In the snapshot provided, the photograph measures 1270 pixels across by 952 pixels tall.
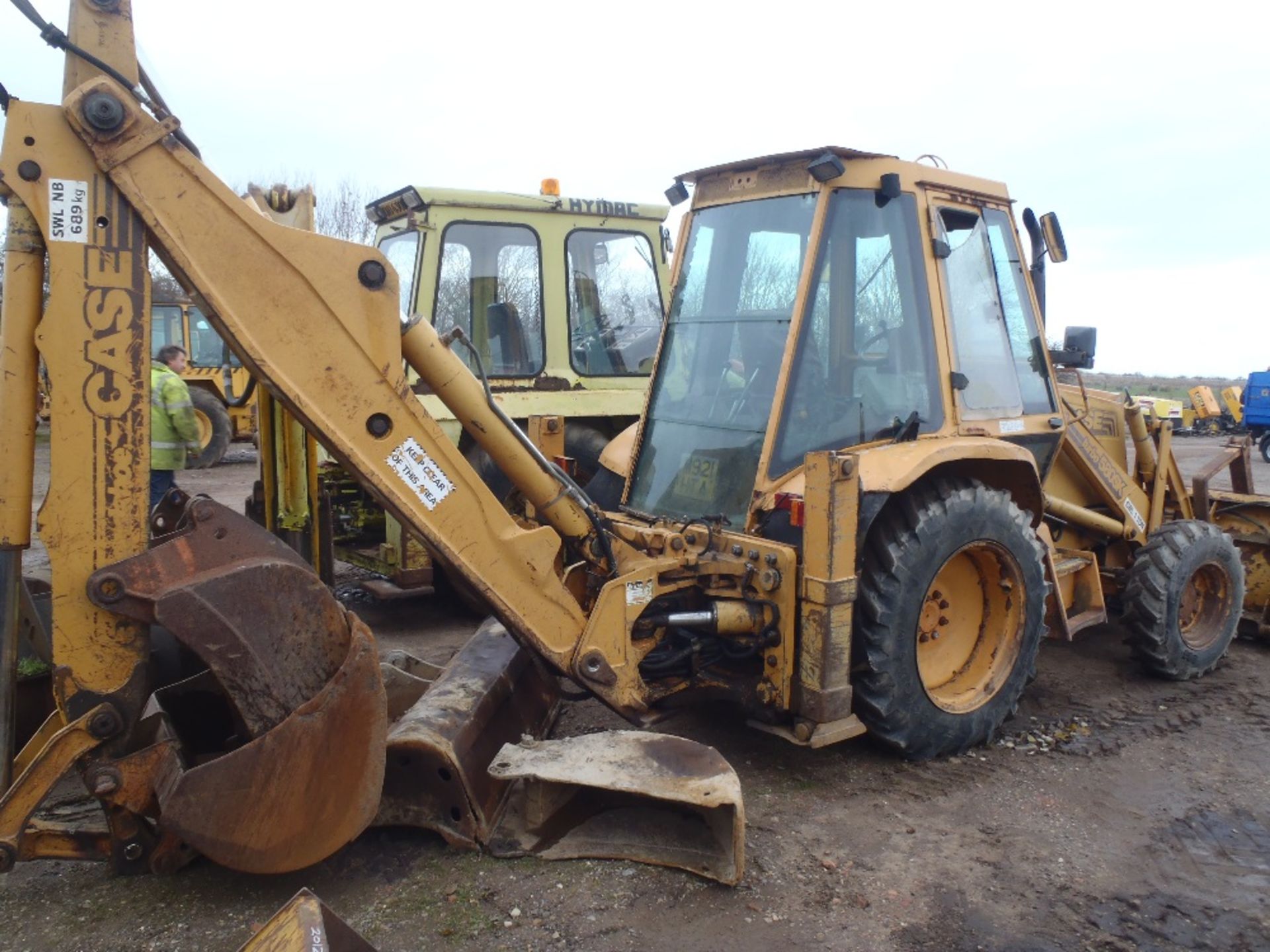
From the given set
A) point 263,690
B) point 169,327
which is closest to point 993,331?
point 263,690

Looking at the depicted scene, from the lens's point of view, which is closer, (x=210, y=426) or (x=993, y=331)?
(x=993, y=331)

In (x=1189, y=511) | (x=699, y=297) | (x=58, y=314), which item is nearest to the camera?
(x=58, y=314)

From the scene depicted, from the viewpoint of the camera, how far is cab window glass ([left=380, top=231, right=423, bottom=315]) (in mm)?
5861

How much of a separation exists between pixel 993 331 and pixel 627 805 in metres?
2.55

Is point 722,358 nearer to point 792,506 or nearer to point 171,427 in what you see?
point 792,506

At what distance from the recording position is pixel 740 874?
295cm

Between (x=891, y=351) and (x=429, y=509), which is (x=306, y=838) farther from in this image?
(x=891, y=351)

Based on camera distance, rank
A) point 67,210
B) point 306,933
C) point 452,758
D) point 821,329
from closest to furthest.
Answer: point 306,933 → point 67,210 → point 452,758 → point 821,329

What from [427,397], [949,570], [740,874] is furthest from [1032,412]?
[427,397]

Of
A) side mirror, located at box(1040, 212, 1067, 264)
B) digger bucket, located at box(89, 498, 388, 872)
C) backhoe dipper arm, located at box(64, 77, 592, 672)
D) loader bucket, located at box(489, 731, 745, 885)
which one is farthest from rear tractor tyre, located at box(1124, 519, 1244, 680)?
digger bucket, located at box(89, 498, 388, 872)

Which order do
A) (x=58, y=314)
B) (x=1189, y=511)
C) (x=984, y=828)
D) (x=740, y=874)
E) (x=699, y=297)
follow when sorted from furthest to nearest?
(x=1189, y=511) < (x=699, y=297) < (x=984, y=828) < (x=740, y=874) < (x=58, y=314)

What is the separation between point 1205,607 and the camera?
5188 mm

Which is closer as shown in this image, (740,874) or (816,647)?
(740,874)

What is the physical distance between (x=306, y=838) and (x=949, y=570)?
2618 millimetres
